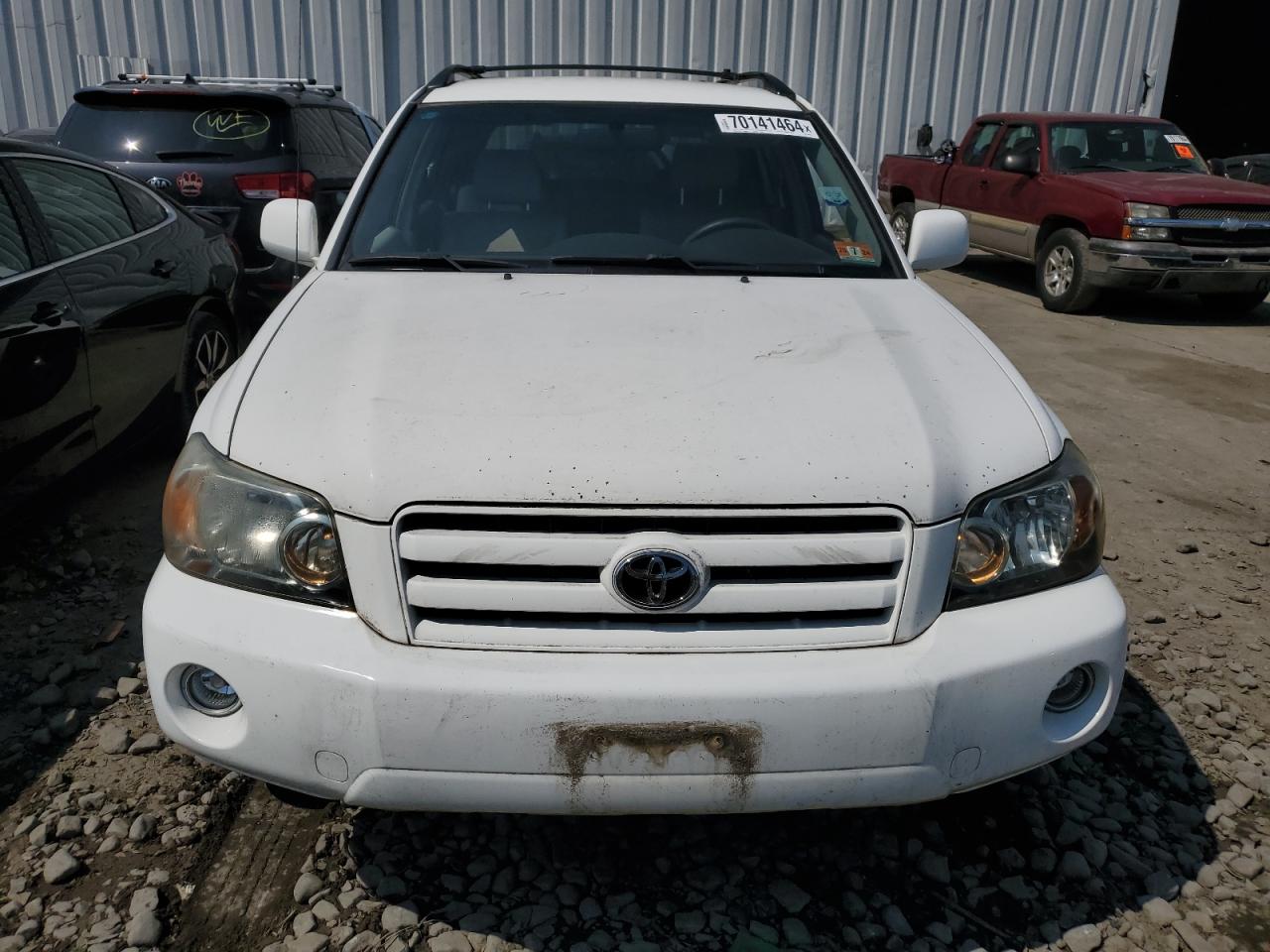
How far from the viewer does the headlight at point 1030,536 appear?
6.59 feet

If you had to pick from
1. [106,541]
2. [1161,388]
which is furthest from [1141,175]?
[106,541]

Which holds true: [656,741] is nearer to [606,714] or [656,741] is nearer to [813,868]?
[606,714]

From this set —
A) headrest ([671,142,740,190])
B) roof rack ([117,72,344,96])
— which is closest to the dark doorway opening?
roof rack ([117,72,344,96])

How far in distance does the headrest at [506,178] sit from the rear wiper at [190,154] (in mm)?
3601

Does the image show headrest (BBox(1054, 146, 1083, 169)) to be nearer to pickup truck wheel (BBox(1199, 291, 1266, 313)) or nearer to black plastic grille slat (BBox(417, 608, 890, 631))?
pickup truck wheel (BBox(1199, 291, 1266, 313))

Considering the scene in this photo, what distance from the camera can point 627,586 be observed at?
6.19ft

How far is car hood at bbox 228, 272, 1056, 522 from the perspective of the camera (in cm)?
191

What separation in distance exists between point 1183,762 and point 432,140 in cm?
280

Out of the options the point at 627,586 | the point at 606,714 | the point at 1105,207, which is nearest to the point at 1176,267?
the point at 1105,207

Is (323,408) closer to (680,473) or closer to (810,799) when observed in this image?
(680,473)

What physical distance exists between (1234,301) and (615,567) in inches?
379

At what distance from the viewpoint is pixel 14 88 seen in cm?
1280

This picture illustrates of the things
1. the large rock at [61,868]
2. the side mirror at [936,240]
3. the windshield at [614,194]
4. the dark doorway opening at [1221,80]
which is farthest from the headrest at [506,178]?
the dark doorway opening at [1221,80]

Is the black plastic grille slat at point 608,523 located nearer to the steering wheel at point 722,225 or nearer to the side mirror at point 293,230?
the steering wheel at point 722,225
